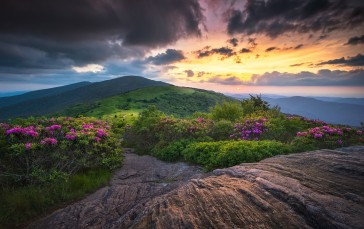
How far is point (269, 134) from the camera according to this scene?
14.6 metres

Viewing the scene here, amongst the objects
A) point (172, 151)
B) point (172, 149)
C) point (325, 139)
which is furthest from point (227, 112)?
point (325, 139)

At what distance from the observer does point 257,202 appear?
15.0 ft

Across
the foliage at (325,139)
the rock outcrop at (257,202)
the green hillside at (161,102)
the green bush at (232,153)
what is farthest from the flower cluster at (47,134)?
the green hillside at (161,102)

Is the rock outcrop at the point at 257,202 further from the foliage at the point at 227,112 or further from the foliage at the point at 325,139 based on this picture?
the foliage at the point at 227,112

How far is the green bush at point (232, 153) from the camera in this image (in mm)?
9617

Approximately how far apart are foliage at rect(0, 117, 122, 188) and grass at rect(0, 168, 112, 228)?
351 mm


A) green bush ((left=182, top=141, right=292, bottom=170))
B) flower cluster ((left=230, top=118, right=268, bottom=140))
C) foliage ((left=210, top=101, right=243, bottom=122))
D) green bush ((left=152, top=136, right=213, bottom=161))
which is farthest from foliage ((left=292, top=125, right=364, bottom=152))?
foliage ((left=210, top=101, right=243, bottom=122))

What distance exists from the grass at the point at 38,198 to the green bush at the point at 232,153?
4.66 m

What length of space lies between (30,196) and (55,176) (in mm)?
1105

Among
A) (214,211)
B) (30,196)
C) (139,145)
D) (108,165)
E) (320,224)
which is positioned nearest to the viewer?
(320,224)

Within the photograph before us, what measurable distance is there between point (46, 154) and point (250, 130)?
1161 cm

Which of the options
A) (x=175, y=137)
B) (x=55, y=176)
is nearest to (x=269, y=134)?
Answer: (x=175, y=137)

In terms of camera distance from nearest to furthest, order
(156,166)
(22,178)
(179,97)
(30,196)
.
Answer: (30,196), (22,178), (156,166), (179,97)

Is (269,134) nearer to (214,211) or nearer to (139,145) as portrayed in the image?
(139,145)
